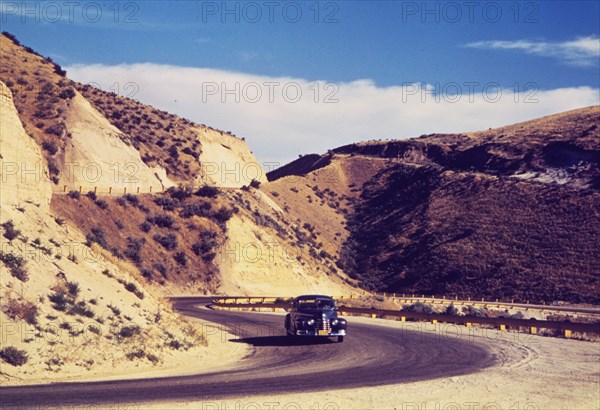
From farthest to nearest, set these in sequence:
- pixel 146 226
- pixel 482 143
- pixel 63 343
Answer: pixel 482 143
pixel 146 226
pixel 63 343

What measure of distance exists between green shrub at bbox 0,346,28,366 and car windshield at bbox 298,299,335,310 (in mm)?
11984

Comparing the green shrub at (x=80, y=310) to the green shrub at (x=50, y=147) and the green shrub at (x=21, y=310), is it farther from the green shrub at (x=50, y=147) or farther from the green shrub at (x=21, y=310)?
the green shrub at (x=50, y=147)

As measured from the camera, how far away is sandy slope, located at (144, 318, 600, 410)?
42.6ft

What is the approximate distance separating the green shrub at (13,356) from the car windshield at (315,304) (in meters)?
12.0

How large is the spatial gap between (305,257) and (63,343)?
61.2 m

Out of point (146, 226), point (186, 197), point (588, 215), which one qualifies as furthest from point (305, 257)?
point (588, 215)

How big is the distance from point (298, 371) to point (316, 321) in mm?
7190

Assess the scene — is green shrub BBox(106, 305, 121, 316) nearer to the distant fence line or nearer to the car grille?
the car grille

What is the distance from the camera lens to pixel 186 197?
234ft

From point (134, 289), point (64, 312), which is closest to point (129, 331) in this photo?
point (64, 312)

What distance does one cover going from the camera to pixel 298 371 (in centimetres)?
1770

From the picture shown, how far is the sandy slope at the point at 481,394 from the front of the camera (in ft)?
42.6

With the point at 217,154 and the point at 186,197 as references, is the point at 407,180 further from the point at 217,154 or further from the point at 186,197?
the point at 186,197

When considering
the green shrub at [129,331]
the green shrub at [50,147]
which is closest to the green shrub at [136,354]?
the green shrub at [129,331]
